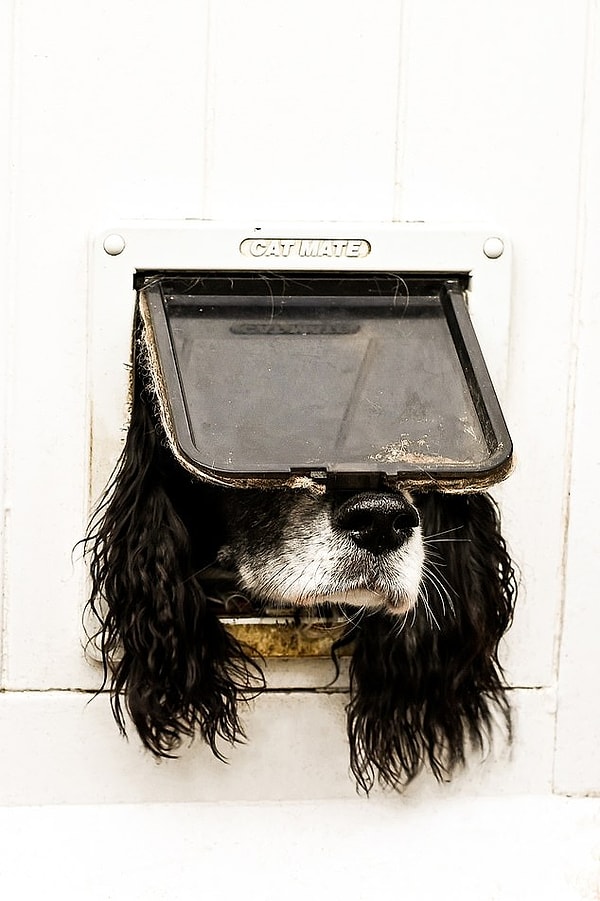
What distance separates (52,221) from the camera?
1100 millimetres

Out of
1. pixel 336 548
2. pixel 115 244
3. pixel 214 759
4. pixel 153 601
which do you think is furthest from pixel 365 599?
pixel 115 244

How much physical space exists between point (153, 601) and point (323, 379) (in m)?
0.25

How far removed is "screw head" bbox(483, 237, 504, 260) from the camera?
1106 millimetres

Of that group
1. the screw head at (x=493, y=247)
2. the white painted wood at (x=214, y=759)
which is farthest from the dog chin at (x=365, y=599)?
the screw head at (x=493, y=247)

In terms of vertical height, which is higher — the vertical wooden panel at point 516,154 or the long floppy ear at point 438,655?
the vertical wooden panel at point 516,154

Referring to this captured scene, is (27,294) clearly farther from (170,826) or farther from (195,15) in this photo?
(170,826)

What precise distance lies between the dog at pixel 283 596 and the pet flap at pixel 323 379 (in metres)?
0.04

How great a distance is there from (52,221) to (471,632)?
0.54m

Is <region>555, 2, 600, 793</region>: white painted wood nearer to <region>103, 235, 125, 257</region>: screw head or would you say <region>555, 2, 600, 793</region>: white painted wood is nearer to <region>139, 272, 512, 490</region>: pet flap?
<region>139, 272, 512, 490</region>: pet flap

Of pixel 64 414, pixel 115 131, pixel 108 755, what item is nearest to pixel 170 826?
pixel 108 755

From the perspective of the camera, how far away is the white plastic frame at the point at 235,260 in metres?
1.08

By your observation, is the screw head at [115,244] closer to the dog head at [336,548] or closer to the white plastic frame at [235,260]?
the white plastic frame at [235,260]

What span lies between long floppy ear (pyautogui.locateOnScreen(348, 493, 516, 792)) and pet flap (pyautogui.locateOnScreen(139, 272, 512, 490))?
0.35 ft

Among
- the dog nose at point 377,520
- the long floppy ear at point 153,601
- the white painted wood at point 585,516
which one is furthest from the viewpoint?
the white painted wood at point 585,516
